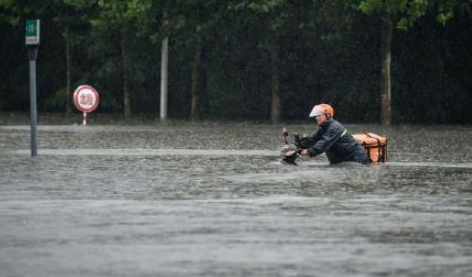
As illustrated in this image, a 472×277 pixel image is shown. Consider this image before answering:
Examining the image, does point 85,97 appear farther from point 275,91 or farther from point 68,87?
point 68,87

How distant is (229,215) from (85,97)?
2983 cm

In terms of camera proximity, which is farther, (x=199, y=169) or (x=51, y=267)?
(x=199, y=169)

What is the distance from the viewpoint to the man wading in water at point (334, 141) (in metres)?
23.2

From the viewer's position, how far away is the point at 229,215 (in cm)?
1469

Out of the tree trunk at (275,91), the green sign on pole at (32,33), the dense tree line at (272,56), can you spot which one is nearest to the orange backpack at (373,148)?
the green sign on pole at (32,33)

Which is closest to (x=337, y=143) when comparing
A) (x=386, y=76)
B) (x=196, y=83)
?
(x=386, y=76)

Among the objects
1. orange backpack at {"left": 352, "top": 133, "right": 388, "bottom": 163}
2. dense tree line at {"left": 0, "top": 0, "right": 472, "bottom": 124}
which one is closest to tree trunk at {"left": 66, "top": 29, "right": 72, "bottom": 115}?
dense tree line at {"left": 0, "top": 0, "right": 472, "bottom": 124}

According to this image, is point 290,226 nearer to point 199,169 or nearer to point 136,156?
point 199,169

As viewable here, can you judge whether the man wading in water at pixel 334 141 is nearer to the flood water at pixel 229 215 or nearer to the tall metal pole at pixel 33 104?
the flood water at pixel 229 215

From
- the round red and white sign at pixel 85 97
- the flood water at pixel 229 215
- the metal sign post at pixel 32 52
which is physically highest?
the metal sign post at pixel 32 52

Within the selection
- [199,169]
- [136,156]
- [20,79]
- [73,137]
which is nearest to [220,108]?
[20,79]

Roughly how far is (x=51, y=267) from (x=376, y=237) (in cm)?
330

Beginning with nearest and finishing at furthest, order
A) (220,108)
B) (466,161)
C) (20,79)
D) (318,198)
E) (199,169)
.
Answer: (318,198)
(199,169)
(466,161)
(220,108)
(20,79)

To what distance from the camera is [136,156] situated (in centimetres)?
2652
